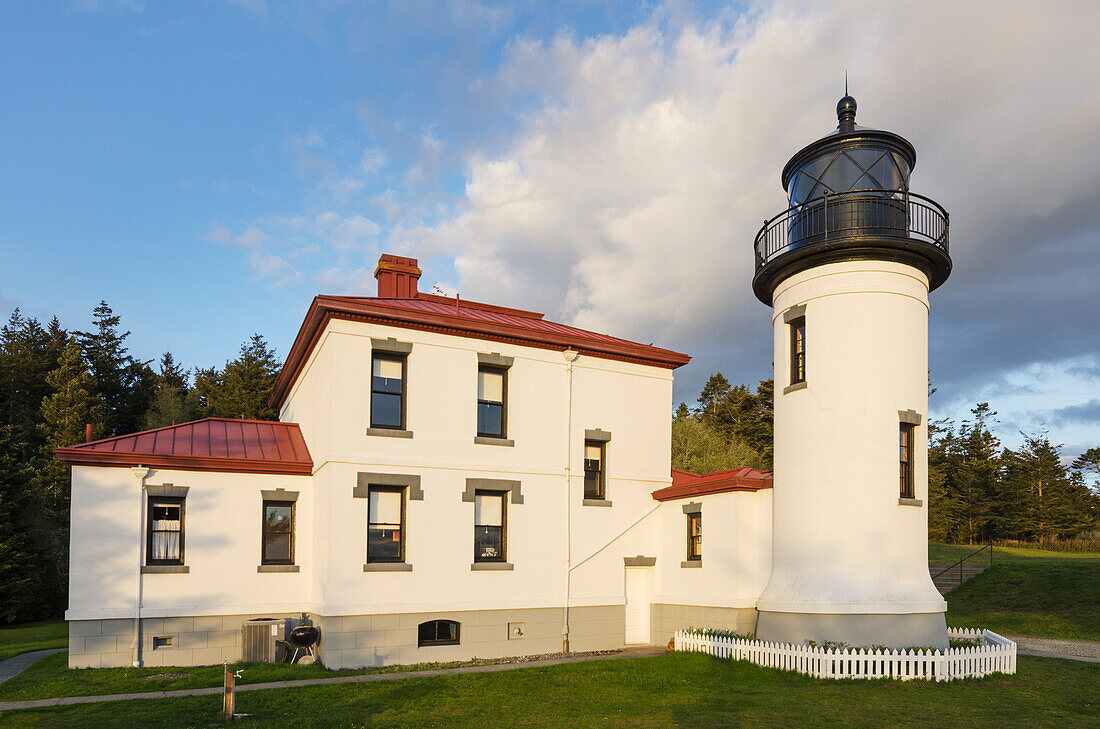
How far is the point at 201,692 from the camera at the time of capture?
478 inches

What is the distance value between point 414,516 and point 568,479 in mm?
4049

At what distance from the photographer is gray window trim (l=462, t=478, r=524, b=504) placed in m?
16.7

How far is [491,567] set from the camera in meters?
16.7

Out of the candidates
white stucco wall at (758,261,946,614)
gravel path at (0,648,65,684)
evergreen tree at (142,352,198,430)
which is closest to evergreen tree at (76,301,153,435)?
evergreen tree at (142,352,198,430)

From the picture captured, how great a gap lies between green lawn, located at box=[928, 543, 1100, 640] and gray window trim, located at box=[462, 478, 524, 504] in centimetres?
1490

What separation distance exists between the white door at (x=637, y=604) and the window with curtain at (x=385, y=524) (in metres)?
6.20

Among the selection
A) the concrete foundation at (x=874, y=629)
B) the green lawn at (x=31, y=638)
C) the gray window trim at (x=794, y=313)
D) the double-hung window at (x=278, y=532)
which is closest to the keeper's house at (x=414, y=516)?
the double-hung window at (x=278, y=532)

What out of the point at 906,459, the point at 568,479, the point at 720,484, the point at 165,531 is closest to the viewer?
the point at 906,459

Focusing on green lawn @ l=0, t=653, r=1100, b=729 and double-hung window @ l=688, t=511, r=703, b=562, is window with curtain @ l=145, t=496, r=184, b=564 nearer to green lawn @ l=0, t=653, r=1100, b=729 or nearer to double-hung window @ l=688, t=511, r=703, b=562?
green lawn @ l=0, t=653, r=1100, b=729

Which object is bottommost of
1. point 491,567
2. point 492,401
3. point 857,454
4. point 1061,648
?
point 1061,648

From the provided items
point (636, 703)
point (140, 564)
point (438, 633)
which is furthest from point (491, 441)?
point (140, 564)

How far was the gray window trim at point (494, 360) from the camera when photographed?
17.3m

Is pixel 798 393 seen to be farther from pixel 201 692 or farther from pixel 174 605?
pixel 174 605

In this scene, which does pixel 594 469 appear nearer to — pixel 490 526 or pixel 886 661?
pixel 490 526
